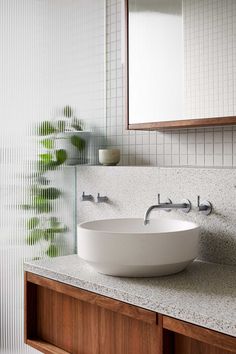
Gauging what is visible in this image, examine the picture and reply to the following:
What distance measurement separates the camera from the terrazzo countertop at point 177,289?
1.35 metres

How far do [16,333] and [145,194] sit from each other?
0.86 m

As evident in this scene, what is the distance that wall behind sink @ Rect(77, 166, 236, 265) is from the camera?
6.22 ft

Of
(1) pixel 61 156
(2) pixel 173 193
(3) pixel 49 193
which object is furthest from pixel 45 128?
(2) pixel 173 193

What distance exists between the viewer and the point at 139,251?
1669 mm

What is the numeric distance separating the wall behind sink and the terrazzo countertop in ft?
0.36

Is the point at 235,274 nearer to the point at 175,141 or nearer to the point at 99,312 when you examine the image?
the point at 99,312

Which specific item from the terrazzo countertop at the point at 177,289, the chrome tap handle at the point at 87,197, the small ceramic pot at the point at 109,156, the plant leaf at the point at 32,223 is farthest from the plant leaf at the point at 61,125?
the terrazzo countertop at the point at 177,289

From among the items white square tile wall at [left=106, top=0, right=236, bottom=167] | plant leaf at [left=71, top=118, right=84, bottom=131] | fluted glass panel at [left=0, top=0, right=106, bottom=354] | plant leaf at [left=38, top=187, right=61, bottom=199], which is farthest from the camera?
plant leaf at [left=71, top=118, right=84, bottom=131]

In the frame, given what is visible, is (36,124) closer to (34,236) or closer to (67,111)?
(67,111)

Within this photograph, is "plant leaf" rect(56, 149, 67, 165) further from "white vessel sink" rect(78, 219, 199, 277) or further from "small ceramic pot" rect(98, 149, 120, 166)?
"white vessel sink" rect(78, 219, 199, 277)

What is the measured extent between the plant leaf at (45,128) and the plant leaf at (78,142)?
0.47ft

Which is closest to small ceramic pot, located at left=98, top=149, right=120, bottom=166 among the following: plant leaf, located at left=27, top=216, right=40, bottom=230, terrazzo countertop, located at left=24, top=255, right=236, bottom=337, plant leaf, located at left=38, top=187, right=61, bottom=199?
plant leaf, located at left=38, top=187, right=61, bottom=199

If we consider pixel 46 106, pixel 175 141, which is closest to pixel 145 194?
pixel 175 141

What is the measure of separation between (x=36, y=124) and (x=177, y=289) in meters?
1.10
